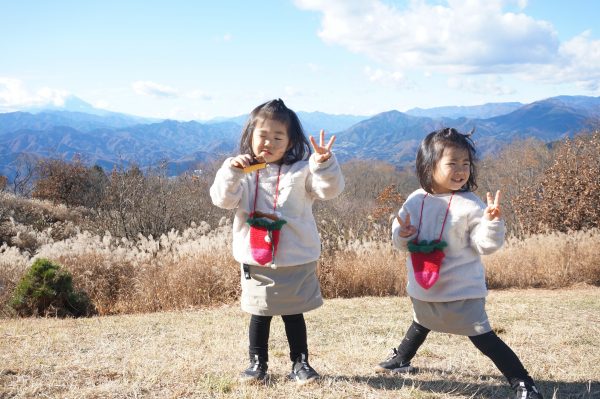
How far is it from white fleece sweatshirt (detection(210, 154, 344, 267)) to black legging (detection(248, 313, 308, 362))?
0.36m

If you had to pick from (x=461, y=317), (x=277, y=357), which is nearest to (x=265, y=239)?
(x=461, y=317)

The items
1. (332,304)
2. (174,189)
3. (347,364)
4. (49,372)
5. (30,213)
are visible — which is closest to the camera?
(49,372)

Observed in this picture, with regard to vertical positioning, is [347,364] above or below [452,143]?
below

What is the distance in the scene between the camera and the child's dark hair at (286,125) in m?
2.98

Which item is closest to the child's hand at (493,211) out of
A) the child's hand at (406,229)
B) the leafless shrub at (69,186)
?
the child's hand at (406,229)

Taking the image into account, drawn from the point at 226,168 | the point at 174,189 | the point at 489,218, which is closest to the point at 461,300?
the point at 489,218

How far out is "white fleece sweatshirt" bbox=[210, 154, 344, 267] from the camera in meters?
2.84

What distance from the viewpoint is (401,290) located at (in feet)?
26.1

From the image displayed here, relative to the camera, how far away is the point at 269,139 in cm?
297

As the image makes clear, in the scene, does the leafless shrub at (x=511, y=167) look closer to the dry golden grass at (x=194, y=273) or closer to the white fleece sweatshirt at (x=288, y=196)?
the dry golden grass at (x=194, y=273)

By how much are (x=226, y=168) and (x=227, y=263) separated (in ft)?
16.5

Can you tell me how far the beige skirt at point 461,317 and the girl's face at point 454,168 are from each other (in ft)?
2.04

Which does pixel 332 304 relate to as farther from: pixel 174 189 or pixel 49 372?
pixel 174 189

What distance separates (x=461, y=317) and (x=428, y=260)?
0.35 meters
